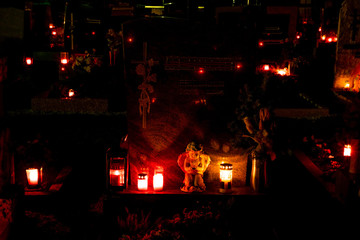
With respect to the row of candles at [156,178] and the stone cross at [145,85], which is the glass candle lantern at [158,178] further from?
the stone cross at [145,85]

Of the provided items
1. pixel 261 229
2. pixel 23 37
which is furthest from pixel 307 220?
pixel 23 37

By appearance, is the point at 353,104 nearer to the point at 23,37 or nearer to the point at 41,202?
the point at 41,202

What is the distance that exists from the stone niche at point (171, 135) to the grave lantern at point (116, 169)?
0.33m

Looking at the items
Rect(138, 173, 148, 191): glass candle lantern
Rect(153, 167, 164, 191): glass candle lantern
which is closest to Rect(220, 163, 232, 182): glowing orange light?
Rect(153, 167, 164, 191): glass candle lantern

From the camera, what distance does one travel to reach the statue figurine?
696 cm

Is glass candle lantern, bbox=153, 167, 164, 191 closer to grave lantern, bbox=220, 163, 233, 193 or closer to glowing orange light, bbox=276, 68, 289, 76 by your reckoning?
grave lantern, bbox=220, 163, 233, 193

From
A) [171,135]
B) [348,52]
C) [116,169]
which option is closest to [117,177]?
[116,169]

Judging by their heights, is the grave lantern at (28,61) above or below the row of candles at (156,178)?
above

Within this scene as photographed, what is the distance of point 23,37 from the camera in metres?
20.5

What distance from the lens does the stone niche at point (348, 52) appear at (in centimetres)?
1577

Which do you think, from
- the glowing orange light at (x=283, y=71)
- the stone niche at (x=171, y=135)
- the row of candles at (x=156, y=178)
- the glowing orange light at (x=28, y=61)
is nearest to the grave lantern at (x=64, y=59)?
the glowing orange light at (x=28, y=61)

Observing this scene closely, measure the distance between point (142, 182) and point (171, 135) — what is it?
0.94 metres

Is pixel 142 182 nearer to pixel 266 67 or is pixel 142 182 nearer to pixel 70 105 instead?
pixel 70 105

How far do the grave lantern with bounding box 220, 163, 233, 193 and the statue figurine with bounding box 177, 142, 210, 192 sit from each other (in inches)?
11.0
